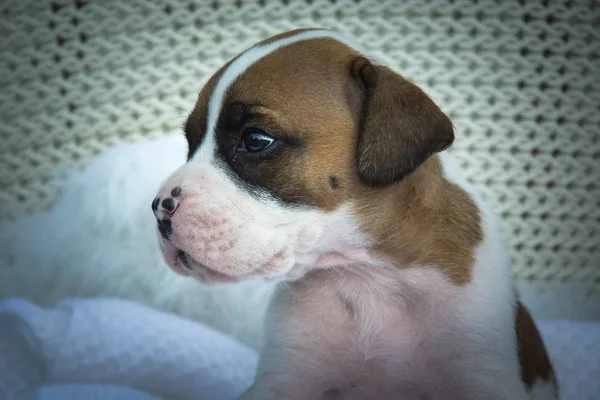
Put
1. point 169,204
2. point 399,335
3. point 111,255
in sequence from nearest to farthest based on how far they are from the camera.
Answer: point 169,204
point 399,335
point 111,255

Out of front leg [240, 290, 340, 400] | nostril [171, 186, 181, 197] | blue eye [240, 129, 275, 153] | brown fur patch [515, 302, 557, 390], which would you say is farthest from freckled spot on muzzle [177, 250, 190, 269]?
brown fur patch [515, 302, 557, 390]

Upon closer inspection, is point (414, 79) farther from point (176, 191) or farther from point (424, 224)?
point (176, 191)

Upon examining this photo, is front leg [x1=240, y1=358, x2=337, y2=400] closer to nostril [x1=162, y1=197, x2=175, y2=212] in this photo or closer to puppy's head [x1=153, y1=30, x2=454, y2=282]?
puppy's head [x1=153, y1=30, x2=454, y2=282]

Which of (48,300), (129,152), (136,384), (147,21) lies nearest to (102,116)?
(129,152)

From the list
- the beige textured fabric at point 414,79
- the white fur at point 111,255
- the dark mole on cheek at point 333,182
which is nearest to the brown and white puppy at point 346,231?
the dark mole on cheek at point 333,182

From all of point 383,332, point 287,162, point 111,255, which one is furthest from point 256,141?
point 111,255

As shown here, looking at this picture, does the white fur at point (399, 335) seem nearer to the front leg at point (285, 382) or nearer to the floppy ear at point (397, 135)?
the front leg at point (285, 382)
